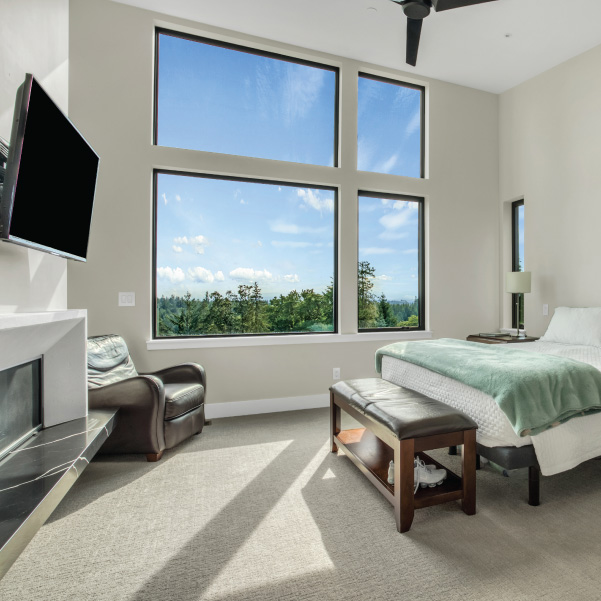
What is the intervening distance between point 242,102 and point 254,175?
79cm

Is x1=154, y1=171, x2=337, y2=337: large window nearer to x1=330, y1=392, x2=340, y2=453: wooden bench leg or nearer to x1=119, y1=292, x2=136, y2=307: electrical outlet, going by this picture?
x1=119, y1=292, x2=136, y2=307: electrical outlet

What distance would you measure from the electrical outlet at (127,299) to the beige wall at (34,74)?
2.20 feet

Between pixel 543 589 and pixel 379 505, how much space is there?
2.47ft

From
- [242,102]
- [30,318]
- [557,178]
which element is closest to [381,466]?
[30,318]

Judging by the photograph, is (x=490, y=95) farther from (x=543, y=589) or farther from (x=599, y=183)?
(x=543, y=589)

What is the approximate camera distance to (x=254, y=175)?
3.63 meters

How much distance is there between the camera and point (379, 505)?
6.43 feet

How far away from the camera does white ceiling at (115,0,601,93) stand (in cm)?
317

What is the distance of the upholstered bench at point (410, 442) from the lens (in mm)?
1729

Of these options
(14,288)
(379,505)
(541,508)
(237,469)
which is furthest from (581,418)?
(14,288)

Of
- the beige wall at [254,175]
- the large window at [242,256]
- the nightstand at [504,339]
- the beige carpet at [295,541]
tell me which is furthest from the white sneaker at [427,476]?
the nightstand at [504,339]

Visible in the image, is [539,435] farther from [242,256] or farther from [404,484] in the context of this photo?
[242,256]

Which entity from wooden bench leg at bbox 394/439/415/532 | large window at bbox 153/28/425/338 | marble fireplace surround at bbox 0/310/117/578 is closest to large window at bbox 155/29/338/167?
large window at bbox 153/28/425/338

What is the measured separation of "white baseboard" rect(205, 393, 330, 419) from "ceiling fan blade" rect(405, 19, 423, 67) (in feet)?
10.3
